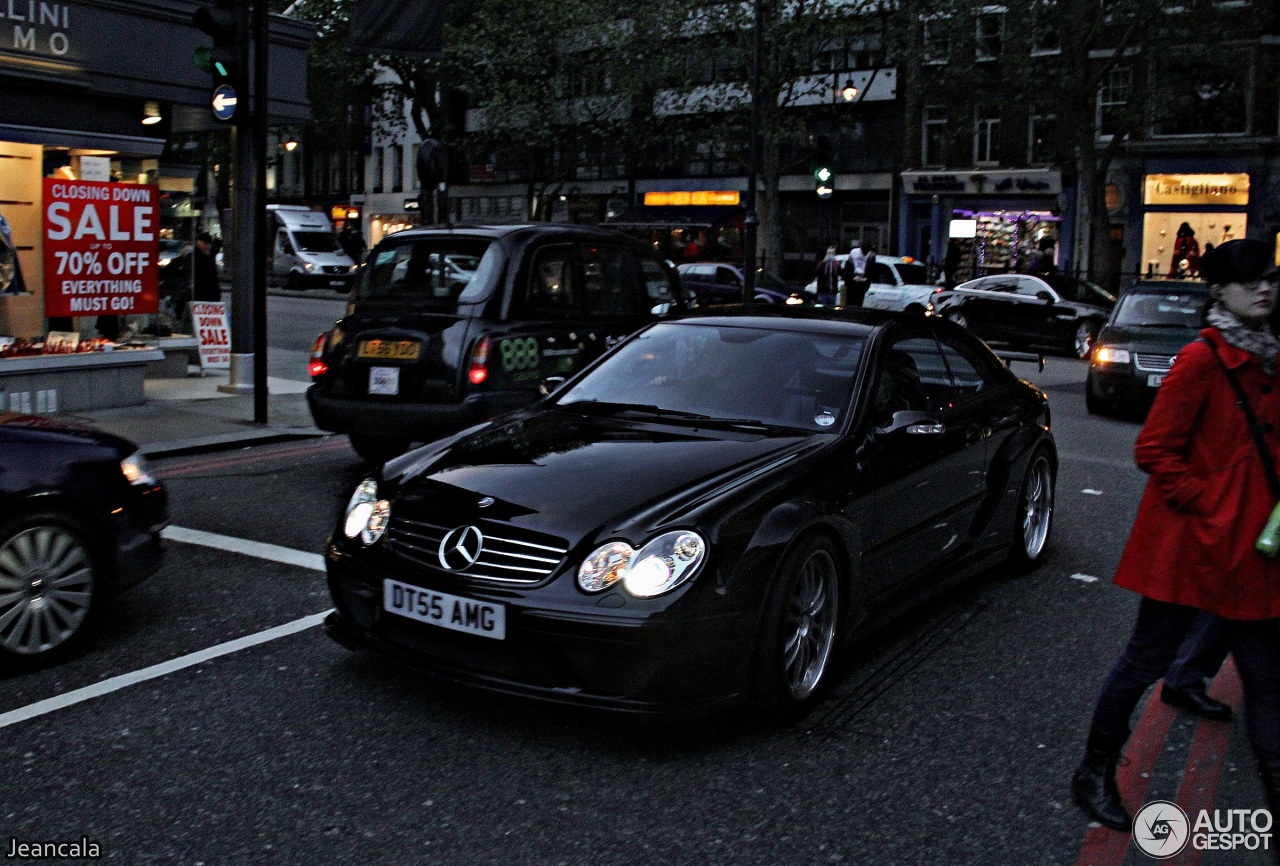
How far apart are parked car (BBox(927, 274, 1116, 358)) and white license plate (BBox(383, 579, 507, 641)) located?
20152mm

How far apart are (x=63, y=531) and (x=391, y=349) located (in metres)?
4.24

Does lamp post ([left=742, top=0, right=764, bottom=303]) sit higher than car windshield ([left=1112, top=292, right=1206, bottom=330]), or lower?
higher

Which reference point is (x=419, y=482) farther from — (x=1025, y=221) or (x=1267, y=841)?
(x=1025, y=221)

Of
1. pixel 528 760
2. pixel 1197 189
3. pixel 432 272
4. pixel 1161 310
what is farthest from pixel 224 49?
pixel 1197 189

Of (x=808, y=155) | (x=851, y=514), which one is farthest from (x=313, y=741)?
(x=808, y=155)

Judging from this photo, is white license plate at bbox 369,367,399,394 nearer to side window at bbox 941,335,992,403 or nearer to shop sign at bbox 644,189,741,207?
side window at bbox 941,335,992,403

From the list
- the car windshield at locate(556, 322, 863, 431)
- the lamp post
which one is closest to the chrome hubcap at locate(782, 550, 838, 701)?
the car windshield at locate(556, 322, 863, 431)

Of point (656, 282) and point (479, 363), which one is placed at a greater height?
point (656, 282)

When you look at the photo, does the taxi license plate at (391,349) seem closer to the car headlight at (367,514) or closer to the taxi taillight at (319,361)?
the taxi taillight at (319,361)

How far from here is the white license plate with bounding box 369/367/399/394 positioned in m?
9.41

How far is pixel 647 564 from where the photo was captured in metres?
4.33

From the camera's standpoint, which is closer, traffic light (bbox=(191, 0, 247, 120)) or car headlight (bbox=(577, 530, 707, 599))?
car headlight (bbox=(577, 530, 707, 599))

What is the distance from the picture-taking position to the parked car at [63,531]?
515cm

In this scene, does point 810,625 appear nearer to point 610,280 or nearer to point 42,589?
point 42,589
